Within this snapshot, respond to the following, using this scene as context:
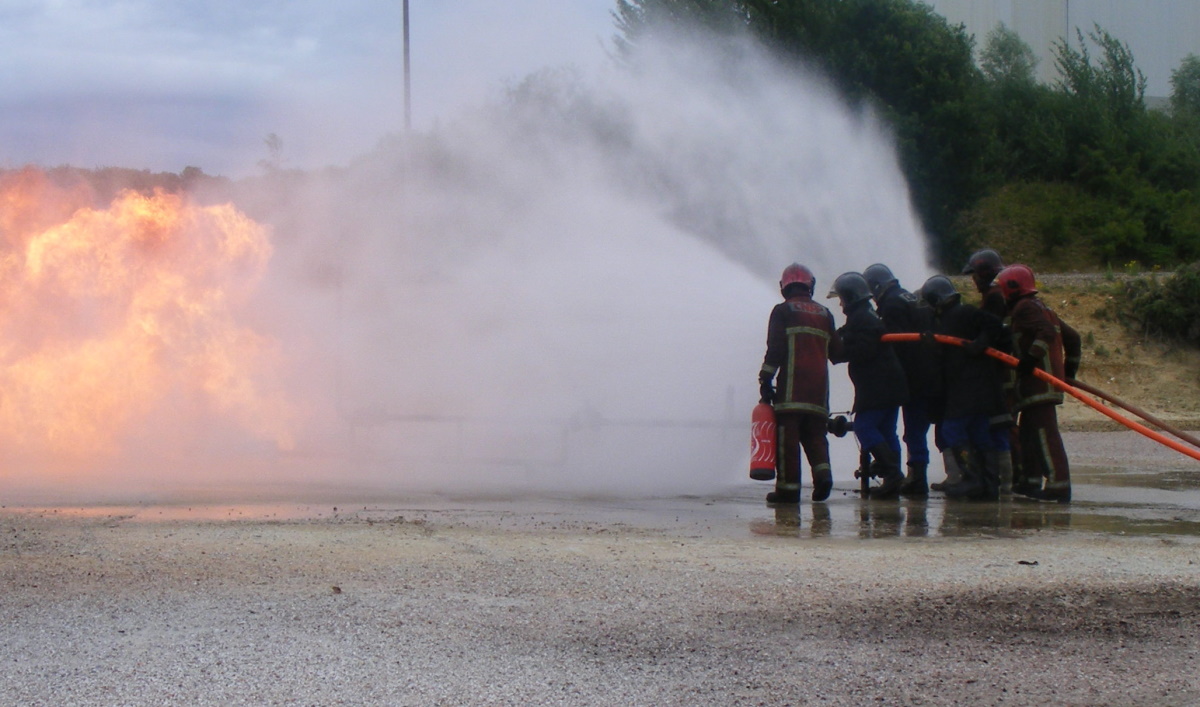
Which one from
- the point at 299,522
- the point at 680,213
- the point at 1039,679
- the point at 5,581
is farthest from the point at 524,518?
the point at 680,213

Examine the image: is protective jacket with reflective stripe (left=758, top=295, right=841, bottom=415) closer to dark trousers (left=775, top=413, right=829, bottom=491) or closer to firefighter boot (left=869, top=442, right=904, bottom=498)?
dark trousers (left=775, top=413, right=829, bottom=491)

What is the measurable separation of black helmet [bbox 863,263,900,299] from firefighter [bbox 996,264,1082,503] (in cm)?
89

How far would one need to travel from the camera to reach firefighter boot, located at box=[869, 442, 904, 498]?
31.2 feet

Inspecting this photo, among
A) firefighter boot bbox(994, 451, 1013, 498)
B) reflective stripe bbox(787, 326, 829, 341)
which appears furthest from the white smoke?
firefighter boot bbox(994, 451, 1013, 498)

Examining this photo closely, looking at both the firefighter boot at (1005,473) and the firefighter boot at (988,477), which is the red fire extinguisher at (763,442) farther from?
the firefighter boot at (1005,473)

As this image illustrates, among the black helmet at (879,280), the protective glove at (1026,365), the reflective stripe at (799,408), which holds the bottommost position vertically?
the reflective stripe at (799,408)

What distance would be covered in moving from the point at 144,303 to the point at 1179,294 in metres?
23.5

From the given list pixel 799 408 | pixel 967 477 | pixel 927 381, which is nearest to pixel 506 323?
pixel 799 408

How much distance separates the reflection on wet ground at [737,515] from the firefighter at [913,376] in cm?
32

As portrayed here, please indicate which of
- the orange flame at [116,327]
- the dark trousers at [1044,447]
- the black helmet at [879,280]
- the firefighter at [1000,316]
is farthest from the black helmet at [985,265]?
the orange flame at [116,327]

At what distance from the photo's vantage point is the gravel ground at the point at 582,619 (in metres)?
4.12

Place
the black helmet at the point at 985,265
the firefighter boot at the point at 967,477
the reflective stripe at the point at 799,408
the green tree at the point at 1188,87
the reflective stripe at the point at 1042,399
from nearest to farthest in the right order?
the reflective stripe at the point at 799,408 → the reflective stripe at the point at 1042,399 → the firefighter boot at the point at 967,477 → the black helmet at the point at 985,265 → the green tree at the point at 1188,87

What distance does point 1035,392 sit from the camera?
963cm

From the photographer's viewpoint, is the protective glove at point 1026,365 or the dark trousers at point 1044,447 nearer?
the protective glove at point 1026,365
